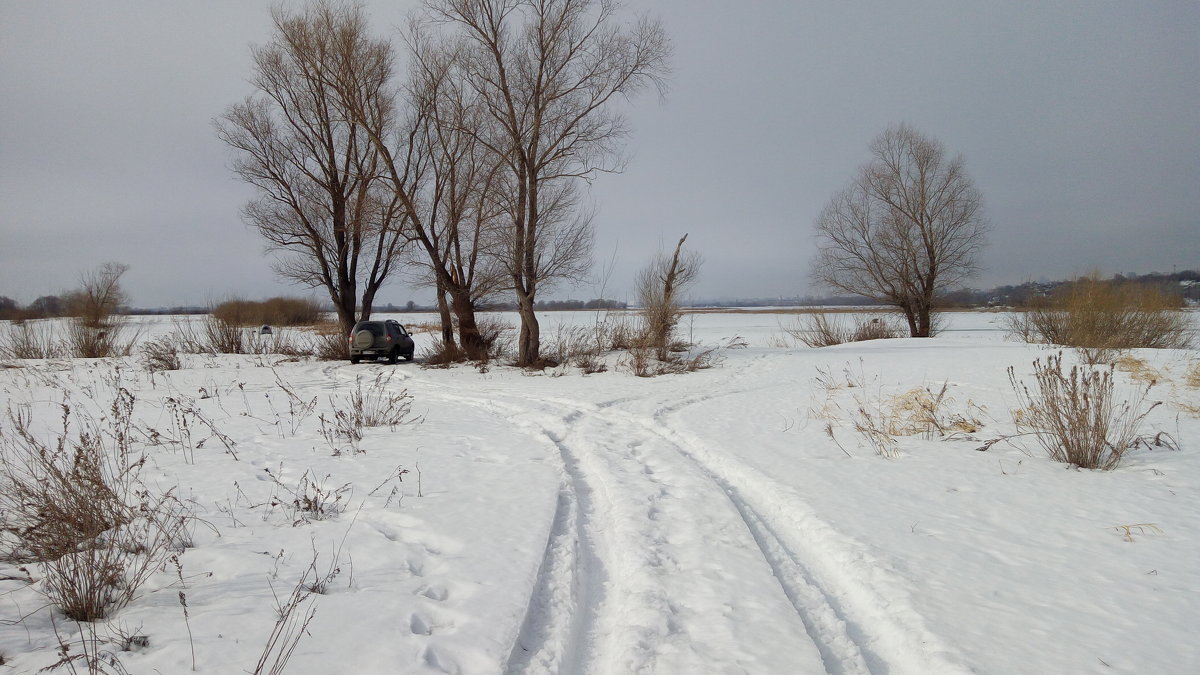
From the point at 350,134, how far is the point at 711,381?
17.2 m

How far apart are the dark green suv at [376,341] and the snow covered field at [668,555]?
11.0m

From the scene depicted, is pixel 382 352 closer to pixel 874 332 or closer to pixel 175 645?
pixel 175 645

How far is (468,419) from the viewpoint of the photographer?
8992mm

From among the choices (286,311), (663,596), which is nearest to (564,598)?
(663,596)

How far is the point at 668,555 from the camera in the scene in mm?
3715

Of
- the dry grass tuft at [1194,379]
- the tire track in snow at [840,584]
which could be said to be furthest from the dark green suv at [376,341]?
the dry grass tuft at [1194,379]

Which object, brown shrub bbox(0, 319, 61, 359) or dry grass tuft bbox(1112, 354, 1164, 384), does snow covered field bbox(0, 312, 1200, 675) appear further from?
brown shrub bbox(0, 319, 61, 359)

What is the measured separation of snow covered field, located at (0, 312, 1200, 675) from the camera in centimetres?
255

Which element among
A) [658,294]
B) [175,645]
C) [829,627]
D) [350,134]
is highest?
[350,134]

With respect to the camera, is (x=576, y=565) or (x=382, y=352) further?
(x=382, y=352)

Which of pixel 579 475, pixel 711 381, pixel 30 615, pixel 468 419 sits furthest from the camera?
pixel 711 381

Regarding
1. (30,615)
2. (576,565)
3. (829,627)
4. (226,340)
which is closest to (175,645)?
(30,615)

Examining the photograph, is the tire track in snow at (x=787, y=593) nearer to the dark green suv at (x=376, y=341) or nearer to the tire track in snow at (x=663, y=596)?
the tire track in snow at (x=663, y=596)

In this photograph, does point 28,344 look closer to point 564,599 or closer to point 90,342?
point 90,342
